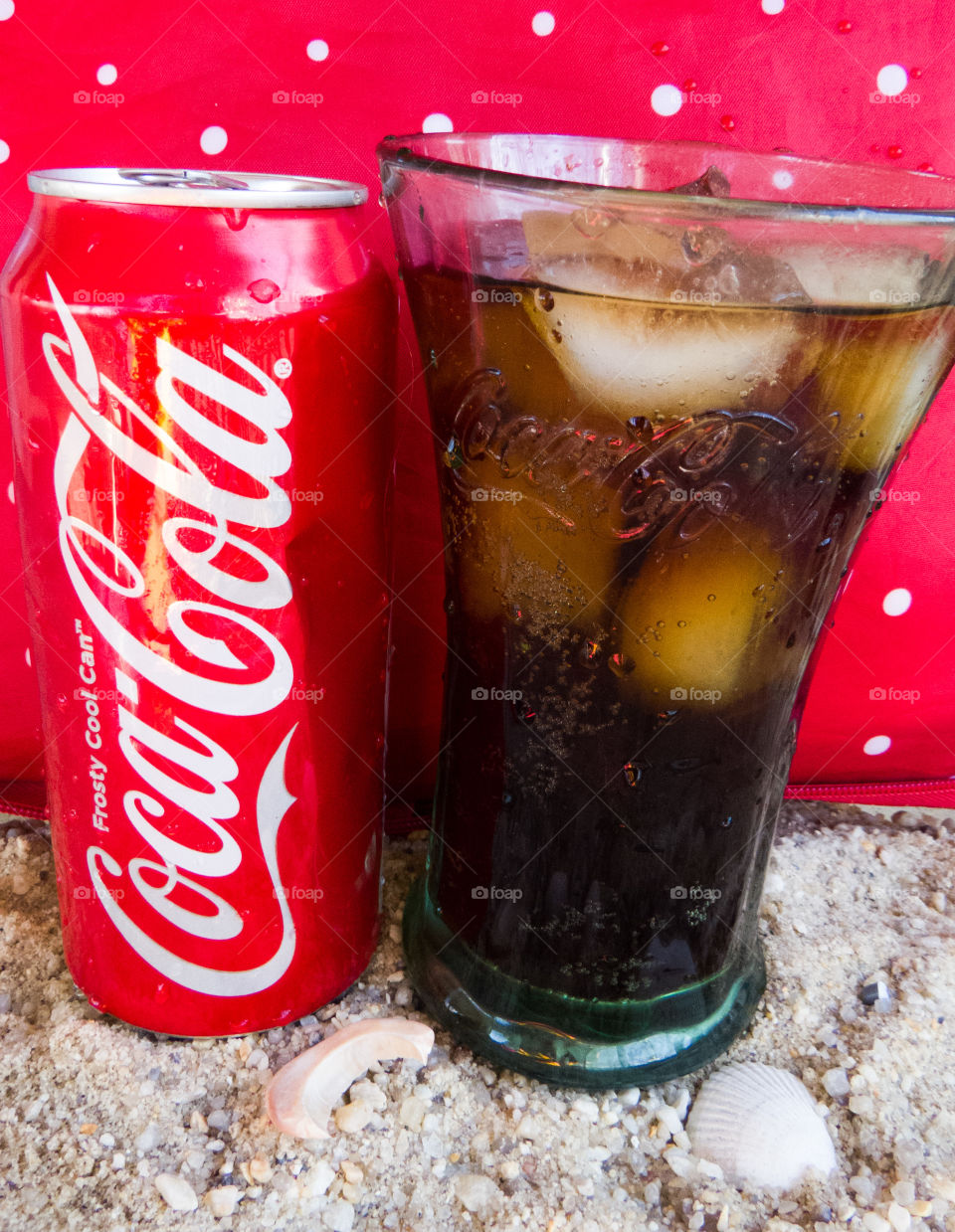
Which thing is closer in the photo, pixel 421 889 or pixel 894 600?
pixel 421 889

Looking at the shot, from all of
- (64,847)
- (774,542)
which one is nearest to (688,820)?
(774,542)

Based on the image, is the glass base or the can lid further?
the glass base

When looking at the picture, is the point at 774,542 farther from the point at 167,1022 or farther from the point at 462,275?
the point at 167,1022
